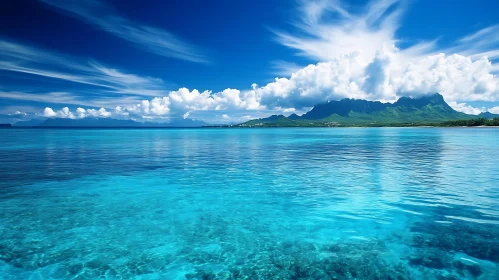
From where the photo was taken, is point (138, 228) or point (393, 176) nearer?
point (138, 228)

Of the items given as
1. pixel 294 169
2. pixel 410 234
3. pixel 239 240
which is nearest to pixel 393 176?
pixel 294 169

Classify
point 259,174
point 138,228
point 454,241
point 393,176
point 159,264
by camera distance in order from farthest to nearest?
point 259,174
point 393,176
point 138,228
point 454,241
point 159,264

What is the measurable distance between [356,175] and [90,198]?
30099mm

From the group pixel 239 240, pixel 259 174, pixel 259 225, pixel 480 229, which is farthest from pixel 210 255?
pixel 259 174

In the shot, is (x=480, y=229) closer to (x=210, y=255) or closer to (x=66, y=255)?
(x=210, y=255)

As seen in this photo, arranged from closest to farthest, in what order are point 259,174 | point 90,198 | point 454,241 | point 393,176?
1. point 454,241
2. point 90,198
3. point 393,176
4. point 259,174

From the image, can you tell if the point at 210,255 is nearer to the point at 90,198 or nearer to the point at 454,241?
the point at 454,241

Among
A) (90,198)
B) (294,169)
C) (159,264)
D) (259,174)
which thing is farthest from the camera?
(294,169)

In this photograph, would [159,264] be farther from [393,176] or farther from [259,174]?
[393,176]

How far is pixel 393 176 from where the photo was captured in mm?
34812

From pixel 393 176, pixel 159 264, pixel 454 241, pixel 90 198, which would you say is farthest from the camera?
pixel 393 176

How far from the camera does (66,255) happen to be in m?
14.7

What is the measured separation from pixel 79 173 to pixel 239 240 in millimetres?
32120

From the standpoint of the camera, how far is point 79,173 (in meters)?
38.9
